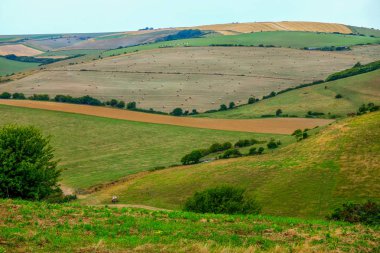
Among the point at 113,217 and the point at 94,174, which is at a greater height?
the point at 113,217

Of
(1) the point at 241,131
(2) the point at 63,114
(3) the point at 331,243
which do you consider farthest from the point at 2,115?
(3) the point at 331,243

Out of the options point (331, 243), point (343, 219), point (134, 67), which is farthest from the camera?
point (134, 67)

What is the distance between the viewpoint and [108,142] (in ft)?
313

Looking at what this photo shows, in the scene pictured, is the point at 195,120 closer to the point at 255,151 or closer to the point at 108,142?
the point at 108,142

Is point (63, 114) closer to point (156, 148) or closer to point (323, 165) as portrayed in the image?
point (156, 148)

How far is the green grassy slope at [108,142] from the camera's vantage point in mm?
77875

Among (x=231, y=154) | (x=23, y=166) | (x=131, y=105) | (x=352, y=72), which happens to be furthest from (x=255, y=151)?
(x=352, y=72)

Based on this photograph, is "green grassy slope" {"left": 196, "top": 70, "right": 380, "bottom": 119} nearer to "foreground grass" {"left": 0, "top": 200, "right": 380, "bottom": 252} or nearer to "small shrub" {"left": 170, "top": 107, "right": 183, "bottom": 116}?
"small shrub" {"left": 170, "top": 107, "right": 183, "bottom": 116}

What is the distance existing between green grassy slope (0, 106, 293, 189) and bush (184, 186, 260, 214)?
28.9 meters

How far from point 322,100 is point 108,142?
174 feet

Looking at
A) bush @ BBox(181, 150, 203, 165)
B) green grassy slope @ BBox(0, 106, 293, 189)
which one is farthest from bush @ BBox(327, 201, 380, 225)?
green grassy slope @ BBox(0, 106, 293, 189)

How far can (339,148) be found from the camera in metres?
60.3

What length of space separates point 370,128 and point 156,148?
40.3 metres

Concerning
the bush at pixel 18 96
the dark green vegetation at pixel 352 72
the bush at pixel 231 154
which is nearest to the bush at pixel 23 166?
the bush at pixel 231 154
